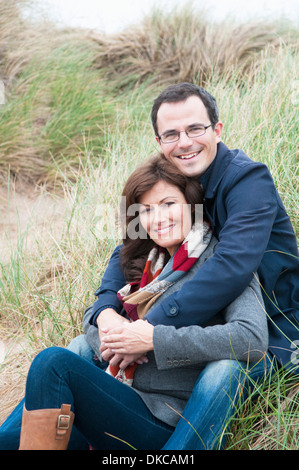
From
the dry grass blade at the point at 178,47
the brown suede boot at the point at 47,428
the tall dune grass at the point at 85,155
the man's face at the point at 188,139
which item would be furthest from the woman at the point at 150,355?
the dry grass blade at the point at 178,47

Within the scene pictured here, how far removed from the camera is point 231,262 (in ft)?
7.66

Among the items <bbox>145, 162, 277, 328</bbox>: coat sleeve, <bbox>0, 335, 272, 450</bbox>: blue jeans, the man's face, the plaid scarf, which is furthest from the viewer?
the man's face

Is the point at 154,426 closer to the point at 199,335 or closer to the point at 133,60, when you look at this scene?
the point at 199,335

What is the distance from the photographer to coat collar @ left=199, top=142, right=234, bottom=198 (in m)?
2.65

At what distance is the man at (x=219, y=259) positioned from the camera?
2.18m

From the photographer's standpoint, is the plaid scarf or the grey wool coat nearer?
the grey wool coat

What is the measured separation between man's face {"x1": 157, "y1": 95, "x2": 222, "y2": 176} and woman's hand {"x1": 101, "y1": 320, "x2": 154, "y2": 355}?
0.83 metres

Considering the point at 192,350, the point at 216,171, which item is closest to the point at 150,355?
the point at 192,350

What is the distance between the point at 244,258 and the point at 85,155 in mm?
4067

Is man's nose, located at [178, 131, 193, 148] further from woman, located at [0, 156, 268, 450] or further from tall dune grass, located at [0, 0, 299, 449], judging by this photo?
tall dune grass, located at [0, 0, 299, 449]

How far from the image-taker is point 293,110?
14.4ft

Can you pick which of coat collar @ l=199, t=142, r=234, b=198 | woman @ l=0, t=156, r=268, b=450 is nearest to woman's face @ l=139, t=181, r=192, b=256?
woman @ l=0, t=156, r=268, b=450

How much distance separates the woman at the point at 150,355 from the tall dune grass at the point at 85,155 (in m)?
0.31

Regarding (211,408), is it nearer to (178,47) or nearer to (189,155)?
(189,155)
